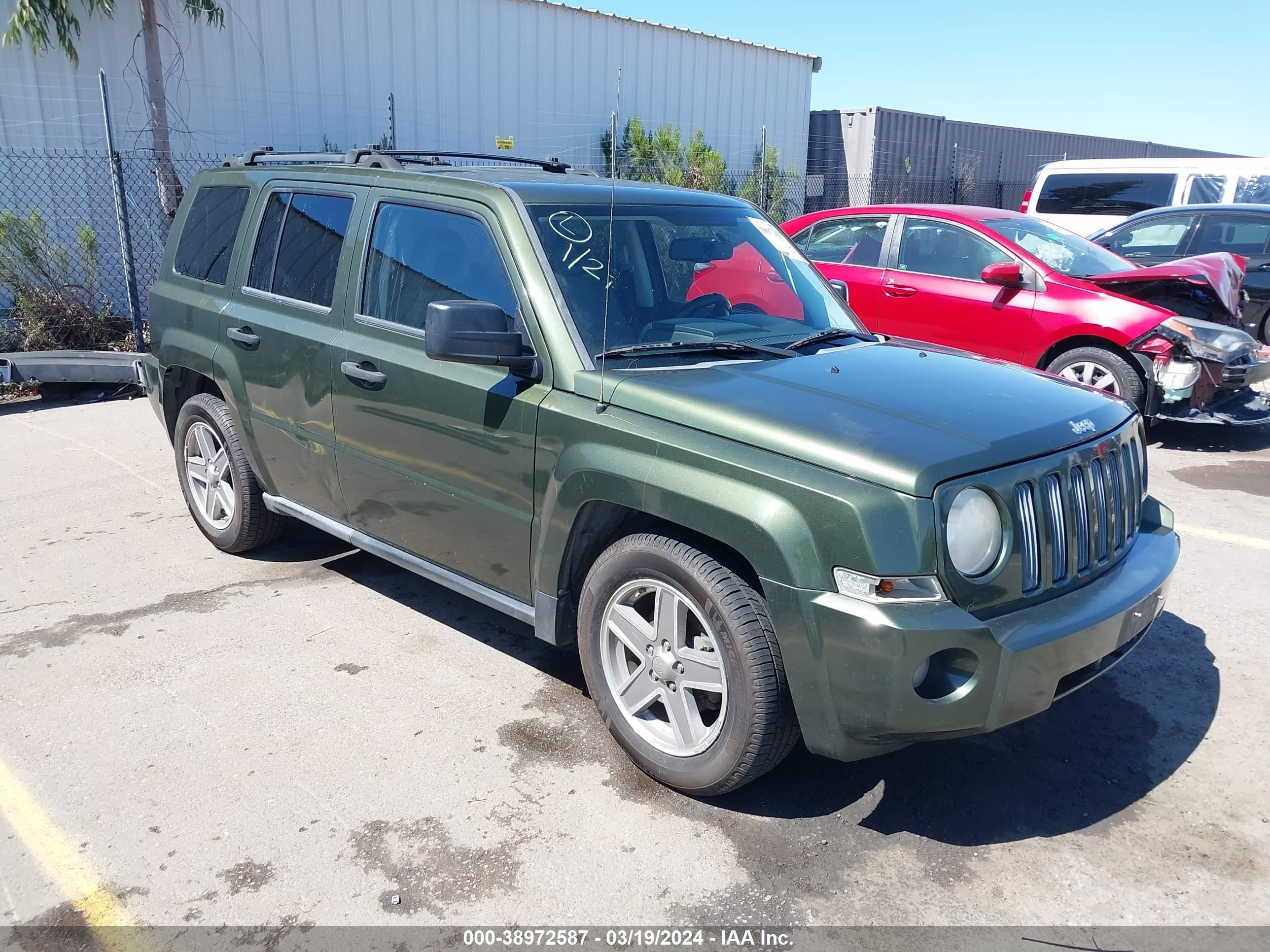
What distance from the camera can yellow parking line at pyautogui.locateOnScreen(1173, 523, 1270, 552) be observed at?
560 cm

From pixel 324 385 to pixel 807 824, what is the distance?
2616 millimetres

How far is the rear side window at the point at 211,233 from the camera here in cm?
494

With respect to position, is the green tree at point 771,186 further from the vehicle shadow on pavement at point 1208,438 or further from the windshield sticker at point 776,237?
the windshield sticker at point 776,237

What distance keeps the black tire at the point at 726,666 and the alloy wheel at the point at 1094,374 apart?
5.33 meters

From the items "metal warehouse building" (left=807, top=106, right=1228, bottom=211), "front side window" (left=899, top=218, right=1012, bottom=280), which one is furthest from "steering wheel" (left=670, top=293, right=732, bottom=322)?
"metal warehouse building" (left=807, top=106, right=1228, bottom=211)

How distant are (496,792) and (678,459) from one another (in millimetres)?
1265

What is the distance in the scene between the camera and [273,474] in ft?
15.7

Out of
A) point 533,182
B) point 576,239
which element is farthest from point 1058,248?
point 576,239

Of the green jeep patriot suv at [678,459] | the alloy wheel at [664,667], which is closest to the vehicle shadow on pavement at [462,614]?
the alloy wheel at [664,667]

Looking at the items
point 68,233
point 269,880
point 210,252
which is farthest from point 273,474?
point 68,233

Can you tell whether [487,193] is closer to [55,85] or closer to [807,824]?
[807,824]

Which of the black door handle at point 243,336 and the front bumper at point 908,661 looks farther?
the black door handle at point 243,336

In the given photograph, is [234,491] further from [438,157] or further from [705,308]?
[705,308]

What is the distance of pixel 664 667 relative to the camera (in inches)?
127
